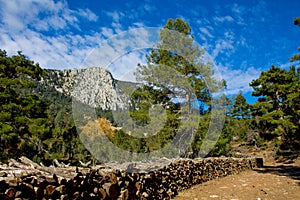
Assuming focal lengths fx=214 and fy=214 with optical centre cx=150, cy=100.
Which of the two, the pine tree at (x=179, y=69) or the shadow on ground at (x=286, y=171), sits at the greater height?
the pine tree at (x=179, y=69)

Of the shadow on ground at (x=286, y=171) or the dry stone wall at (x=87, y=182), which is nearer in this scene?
the dry stone wall at (x=87, y=182)

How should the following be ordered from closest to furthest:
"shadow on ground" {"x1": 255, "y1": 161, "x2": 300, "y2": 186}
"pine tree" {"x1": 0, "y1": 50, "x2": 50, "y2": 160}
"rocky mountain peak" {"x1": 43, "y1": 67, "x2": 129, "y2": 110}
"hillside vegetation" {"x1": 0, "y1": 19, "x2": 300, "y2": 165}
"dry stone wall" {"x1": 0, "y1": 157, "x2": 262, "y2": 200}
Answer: "dry stone wall" {"x1": 0, "y1": 157, "x2": 262, "y2": 200}
"rocky mountain peak" {"x1": 43, "y1": 67, "x2": 129, "y2": 110}
"shadow on ground" {"x1": 255, "y1": 161, "x2": 300, "y2": 186}
"hillside vegetation" {"x1": 0, "y1": 19, "x2": 300, "y2": 165}
"pine tree" {"x1": 0, "y1": 50, "x2": 50, "y2": 160}

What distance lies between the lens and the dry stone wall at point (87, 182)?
7.66 feet

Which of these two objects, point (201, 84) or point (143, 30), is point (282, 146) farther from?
point (143, 30)

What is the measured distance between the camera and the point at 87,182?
10.2 ft

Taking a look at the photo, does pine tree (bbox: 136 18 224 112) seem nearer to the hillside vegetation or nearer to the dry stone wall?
the hillside vegetation

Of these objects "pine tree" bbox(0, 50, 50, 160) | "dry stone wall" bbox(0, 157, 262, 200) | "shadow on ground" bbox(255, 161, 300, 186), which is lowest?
"shadow on ground" bbox(255, 161, 300, 186)

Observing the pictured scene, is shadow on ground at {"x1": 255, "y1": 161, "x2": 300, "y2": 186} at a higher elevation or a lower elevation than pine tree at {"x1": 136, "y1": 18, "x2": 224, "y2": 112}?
lower

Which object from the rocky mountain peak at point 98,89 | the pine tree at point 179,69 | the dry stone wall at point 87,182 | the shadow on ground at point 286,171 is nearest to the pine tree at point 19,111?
the rocky mountain peak at point 98,89

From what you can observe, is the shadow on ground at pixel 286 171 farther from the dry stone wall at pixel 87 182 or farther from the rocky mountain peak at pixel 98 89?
the rocky mountain peak at pixel 98 89

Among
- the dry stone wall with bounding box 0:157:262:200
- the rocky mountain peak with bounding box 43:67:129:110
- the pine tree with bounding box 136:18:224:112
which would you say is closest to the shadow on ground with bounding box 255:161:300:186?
the pine tree with bounding box 136:18:224:112

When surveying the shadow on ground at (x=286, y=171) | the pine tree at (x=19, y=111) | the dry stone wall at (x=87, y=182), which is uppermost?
the pine tree at (x=19, y=111)

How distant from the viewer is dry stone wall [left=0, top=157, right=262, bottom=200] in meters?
2.34

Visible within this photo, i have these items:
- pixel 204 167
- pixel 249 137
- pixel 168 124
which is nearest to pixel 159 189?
pixel 204 167
